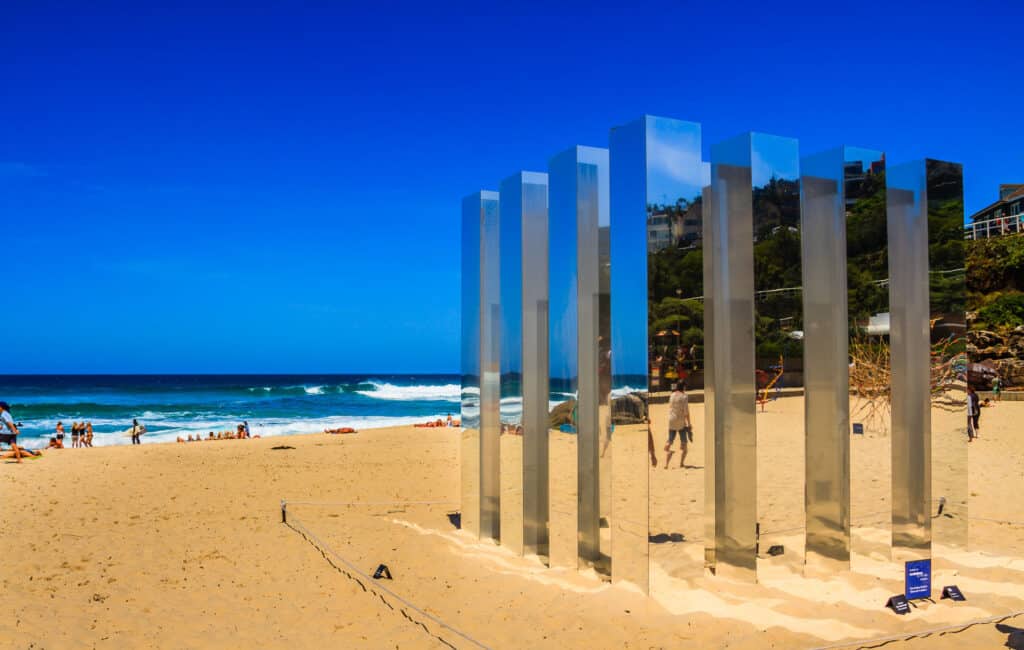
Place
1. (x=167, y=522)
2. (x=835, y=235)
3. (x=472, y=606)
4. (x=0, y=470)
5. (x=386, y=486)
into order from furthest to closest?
(x=0, y=470) → (x=386, y=486) → (x=167, y=522) → (x=835, y=235) → (x=472, y=606)

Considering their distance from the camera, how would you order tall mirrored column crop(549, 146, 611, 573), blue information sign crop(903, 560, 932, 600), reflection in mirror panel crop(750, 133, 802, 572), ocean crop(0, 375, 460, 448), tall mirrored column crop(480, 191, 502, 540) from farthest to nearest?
1. ocean crop(0, 375, 460, 448)
2. tall mirrored column crop(480, 191, 502, 540)
3. tall mirrored column crop(549, 146, 611, 573)
4. reflection in mirror panel crop(750, 133, 802, 572)
5. blue information sign crop(903, 560, 932, 600)

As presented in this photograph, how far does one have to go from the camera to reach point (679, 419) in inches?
207

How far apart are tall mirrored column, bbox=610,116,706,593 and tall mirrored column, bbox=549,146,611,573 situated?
0.31 meters

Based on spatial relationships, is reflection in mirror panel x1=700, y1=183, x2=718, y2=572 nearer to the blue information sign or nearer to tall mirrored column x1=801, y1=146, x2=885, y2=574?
tall mirrored column x1=801, y1=146, x2=885, y2=574

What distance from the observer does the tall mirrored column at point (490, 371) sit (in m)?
7.28

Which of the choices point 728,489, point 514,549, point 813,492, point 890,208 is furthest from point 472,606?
point 890,208

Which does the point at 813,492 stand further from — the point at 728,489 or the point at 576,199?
the point at 576,199

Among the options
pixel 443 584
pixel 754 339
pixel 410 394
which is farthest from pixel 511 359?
Answer: pixel 410 394

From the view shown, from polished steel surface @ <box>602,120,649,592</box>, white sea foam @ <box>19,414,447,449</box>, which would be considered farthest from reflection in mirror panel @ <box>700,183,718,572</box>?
white sea foam @ <box>19,414,447,449</box>

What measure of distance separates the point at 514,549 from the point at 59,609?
3.66m

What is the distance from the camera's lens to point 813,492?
561 cm

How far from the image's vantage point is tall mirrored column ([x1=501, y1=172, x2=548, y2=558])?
6.47 m

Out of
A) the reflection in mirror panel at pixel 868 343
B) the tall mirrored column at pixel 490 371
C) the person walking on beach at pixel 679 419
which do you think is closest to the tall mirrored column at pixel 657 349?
the person walking on beach at pixel 679 419

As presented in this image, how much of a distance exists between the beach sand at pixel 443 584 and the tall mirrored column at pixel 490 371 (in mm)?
411
